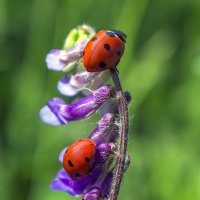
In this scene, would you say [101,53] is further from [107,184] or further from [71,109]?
[107,184]

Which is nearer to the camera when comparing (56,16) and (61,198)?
(61,198)

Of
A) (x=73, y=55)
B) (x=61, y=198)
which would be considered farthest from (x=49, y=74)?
(x=73, y=55)

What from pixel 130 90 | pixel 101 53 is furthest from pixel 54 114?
pixel 130 90

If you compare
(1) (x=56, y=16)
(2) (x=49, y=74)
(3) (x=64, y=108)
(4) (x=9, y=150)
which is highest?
(3) (x=64, y=108)

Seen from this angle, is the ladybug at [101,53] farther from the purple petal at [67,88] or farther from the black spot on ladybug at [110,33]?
the purple petal at [67,88]

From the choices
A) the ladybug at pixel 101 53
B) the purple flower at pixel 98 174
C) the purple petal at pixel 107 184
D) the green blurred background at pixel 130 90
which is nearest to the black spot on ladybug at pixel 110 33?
the ladybug at pixel 101 53

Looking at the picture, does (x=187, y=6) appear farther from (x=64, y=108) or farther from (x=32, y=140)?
(x=64, y=108)
